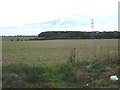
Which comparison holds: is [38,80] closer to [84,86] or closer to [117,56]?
[84,86]

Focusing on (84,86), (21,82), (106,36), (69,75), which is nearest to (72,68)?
(69,75)

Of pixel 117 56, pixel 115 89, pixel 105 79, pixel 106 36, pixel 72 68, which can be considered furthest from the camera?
pixel 106 36

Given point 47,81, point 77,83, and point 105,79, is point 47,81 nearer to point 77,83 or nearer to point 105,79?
point 77,83

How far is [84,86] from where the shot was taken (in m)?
11.0

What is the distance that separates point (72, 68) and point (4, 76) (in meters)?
2.67

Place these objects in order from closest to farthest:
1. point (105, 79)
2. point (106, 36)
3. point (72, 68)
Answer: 1. point (105, 79)
2. point (72, 68)
3. point (106, 36)

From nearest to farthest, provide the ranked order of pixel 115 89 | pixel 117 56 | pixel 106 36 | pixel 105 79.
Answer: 1. pixel 115 89
2. pixel 105 79
3. pixel 117 56
4. pixel 106 36

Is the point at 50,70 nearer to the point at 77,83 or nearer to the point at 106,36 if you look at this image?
the point at 77,83

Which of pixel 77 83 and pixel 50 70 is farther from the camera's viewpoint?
pixel 50 70

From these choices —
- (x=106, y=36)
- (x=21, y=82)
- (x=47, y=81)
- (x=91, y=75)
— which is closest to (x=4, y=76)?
(x=21, y=82)

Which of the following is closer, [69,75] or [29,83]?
[29,83]

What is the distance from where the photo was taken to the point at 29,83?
11.0 meters

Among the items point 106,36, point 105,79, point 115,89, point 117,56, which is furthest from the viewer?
point 106,36

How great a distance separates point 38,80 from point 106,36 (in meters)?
60.9
